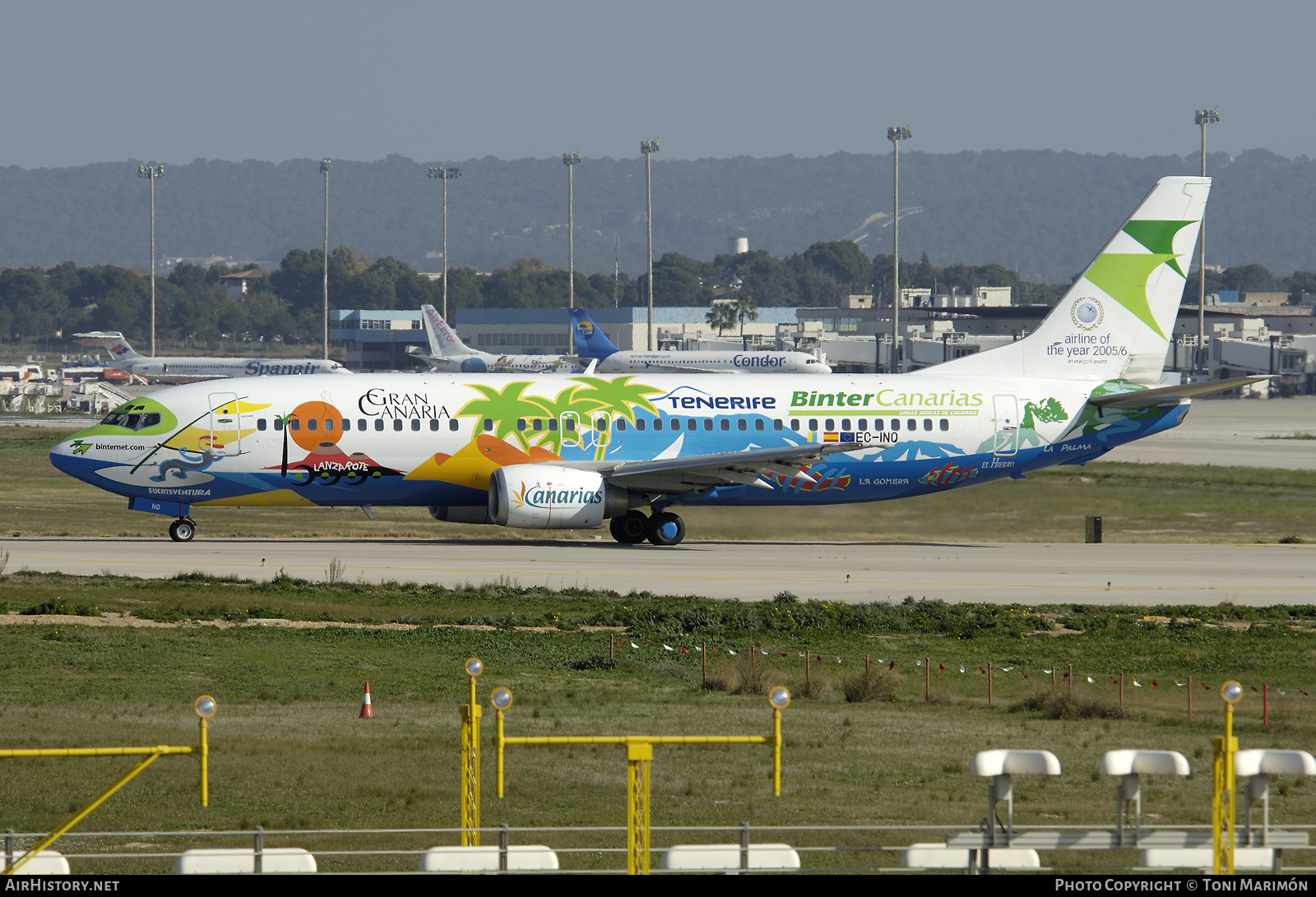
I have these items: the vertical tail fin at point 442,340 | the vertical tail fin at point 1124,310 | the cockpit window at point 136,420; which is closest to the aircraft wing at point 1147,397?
the vertical tail fin at point 1124,310

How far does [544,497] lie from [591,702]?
17197mm

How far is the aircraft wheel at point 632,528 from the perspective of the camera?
141 ft

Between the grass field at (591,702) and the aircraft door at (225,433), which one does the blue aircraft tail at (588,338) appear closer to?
the aircraft door at (225,433)

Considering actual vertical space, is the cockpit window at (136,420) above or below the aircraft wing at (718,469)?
above

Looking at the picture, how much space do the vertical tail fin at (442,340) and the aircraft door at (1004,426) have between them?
4523 inches

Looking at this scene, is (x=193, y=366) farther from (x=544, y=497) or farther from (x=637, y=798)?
(x=637, y=798)

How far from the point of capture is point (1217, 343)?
515 ft

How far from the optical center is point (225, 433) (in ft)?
133

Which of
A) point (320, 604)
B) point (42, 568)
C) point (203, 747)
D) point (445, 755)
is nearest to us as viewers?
point (203, 747)

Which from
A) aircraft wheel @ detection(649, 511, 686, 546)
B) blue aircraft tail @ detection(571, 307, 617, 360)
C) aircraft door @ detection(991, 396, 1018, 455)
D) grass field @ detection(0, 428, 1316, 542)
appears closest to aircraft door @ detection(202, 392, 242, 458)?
grass field @ detection(0, 428, 1316, 542)

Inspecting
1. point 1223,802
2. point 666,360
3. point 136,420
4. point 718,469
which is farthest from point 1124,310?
point 666,360

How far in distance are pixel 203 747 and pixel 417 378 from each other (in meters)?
29.2

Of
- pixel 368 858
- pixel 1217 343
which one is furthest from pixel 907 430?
pixel 1217 343
